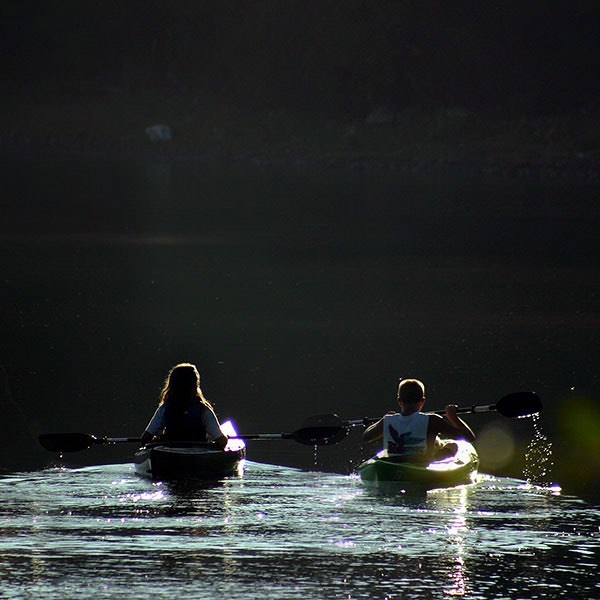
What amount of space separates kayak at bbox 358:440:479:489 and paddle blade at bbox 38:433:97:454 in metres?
3.19

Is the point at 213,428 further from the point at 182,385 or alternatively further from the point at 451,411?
the point at 451,411

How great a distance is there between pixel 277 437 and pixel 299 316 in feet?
54.1

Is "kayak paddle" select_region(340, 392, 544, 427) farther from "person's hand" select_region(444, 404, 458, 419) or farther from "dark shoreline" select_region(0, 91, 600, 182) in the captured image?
"dark shoreline" select_region(0, 91, 600, 182)

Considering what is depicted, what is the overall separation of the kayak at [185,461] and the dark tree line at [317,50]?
122 metres

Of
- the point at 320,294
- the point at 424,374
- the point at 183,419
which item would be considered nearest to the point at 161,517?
the point at 183,419

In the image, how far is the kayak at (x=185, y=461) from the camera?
18688mm

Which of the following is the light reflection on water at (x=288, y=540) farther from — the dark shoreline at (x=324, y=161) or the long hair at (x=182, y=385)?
the dark shoreline at (x=324, y=161)

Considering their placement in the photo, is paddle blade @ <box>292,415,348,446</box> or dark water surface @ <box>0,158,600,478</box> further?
dark water surface @ <box>0,158,600,478</box>

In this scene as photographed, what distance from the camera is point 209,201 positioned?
3172 inches

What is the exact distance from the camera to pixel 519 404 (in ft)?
67.4

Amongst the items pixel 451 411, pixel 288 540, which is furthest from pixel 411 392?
pixel 288 540

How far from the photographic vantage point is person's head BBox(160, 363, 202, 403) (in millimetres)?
18969

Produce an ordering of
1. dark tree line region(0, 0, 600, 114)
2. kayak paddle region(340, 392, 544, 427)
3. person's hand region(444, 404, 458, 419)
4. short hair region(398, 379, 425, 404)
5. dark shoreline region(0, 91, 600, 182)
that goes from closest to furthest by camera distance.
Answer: short hair region(398, 379, 425, 404), person's hand region(444, 404, 458, 419), kayak paddle region(340, 392, 544, 427), dark shoreline region(0, 91, 600, 182), dark tree line region(0, 0, 600, 114)

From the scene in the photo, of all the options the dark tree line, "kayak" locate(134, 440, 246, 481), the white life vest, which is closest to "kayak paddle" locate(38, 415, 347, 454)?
"kayak" locate(134, 440, 246, 481)
